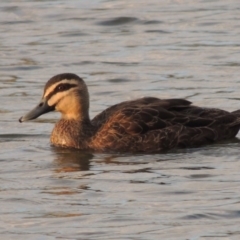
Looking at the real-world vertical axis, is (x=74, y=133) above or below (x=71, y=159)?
above

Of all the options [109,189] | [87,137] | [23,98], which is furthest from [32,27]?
[109,189]

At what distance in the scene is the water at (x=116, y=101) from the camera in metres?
12.1

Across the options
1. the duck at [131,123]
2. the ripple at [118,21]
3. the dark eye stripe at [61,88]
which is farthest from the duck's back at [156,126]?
the ripple at [118,21]

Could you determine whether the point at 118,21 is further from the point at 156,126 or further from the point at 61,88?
the point at 156,126

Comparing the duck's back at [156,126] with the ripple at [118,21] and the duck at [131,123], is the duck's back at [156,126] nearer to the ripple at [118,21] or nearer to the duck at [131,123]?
the duck at [131,123]

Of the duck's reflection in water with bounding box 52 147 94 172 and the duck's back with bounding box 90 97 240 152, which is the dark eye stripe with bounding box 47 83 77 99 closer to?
the duck's back with bounding box 90 97 240 152

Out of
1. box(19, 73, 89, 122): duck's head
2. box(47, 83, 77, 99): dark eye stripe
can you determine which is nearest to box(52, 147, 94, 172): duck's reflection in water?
box(19, 73, 89, 122): duck's head

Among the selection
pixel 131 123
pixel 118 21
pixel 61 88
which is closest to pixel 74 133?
pixel 61 88

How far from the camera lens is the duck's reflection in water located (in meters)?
14.9

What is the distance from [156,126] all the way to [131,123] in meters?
0.32

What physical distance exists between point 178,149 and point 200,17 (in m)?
8.79

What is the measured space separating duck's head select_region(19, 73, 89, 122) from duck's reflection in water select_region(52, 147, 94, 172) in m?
0.52

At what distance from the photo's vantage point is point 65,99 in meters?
16.2

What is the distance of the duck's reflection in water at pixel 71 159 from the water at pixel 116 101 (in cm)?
1
